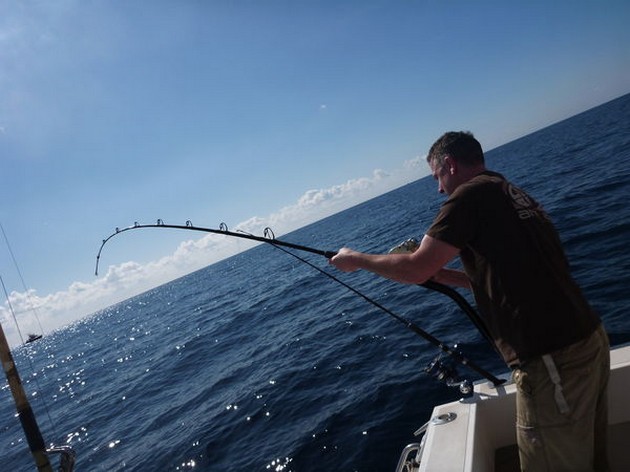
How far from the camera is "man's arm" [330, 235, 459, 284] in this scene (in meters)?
2.59

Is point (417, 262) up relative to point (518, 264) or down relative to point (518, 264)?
up

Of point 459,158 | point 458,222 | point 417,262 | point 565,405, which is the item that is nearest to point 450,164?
point 459,158

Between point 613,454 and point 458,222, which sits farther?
point 613,454

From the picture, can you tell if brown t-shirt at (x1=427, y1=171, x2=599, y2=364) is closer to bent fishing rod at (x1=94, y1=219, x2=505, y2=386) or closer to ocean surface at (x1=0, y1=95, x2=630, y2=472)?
bent fishing rod at (x1=94, y1=219, x2=505, y2=386)

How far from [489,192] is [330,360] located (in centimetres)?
990

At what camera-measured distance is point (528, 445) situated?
2.71 m

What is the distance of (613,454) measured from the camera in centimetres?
370

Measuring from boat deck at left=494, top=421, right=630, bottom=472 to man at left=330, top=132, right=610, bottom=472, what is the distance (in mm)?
1251

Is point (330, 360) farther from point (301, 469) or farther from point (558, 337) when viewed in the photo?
point (558, 337)

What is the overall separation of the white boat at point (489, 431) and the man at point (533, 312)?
82 centimetres

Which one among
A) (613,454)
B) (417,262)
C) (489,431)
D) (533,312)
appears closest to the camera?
(533,312)

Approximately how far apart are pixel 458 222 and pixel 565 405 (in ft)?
4.19

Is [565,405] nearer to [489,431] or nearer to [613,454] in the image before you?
[489,431]

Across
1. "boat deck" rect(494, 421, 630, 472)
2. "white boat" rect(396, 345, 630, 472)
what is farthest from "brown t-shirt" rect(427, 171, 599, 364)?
"boat deck" rect(494, 421, 630, 472)
